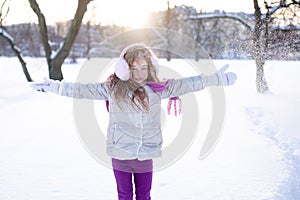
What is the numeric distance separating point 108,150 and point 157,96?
1.67 ft

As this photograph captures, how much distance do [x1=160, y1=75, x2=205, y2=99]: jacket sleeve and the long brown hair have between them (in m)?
0.17

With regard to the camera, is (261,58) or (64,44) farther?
(64,44)

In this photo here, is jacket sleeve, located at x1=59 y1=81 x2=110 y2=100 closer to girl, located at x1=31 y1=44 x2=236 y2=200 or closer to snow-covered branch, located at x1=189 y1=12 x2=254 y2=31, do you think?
girl, located at x1=31 y1=44 x2=236 y2=200

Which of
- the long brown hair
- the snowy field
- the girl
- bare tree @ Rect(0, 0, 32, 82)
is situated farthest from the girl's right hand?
bare tree @ Rect(0, 0, 32, 82)

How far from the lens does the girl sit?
7.11 feet

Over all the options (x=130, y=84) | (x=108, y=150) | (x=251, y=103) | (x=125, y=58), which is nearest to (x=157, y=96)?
(x=130, y=84)

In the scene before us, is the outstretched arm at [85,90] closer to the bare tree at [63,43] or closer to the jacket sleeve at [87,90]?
the jacket sleeve at [87,90]

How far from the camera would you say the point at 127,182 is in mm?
2273

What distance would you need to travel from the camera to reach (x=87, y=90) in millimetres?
2199

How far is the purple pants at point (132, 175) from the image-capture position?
7.36 ft

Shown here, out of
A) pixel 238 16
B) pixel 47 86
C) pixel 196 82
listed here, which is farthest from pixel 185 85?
pixel 238 16

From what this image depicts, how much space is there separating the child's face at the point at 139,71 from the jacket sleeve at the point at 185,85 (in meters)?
0.17

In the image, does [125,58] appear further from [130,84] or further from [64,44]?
[64,44]

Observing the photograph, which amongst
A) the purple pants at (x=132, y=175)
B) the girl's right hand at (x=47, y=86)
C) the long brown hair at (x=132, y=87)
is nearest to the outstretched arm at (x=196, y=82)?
the long brown hair at (x=132, y=87)
